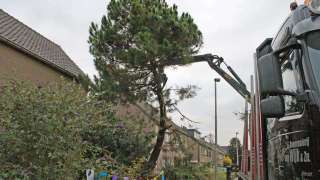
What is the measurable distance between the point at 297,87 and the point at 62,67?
1959 centimetres

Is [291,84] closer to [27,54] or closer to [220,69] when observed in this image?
[220,69]

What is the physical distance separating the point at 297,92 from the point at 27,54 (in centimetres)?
1726

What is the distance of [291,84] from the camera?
4.45 meters

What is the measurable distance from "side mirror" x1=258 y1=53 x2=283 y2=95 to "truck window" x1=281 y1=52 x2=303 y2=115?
364 mm

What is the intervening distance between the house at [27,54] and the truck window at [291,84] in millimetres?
12178

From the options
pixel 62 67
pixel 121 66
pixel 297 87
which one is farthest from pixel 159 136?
pixel 297 87

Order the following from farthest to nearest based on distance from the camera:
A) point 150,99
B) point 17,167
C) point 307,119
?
1. point 150,99
2. point 17,167
3. point 307,119

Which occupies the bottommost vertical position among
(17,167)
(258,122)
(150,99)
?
(17,167)

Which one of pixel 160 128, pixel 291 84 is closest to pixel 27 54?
pixel 160 128

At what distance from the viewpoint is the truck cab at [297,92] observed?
380 cm

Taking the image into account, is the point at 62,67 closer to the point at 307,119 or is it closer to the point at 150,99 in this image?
the point at 150,99

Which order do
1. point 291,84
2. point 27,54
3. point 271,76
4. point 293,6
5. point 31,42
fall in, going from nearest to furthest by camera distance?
point 271,76, point 291,84, point 293,6, point 27,54, point 31,42

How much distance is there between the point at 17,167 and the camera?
7473 millimetres

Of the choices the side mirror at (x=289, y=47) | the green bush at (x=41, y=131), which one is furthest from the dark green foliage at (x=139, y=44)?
the side mirror at (x=289, y=47)
